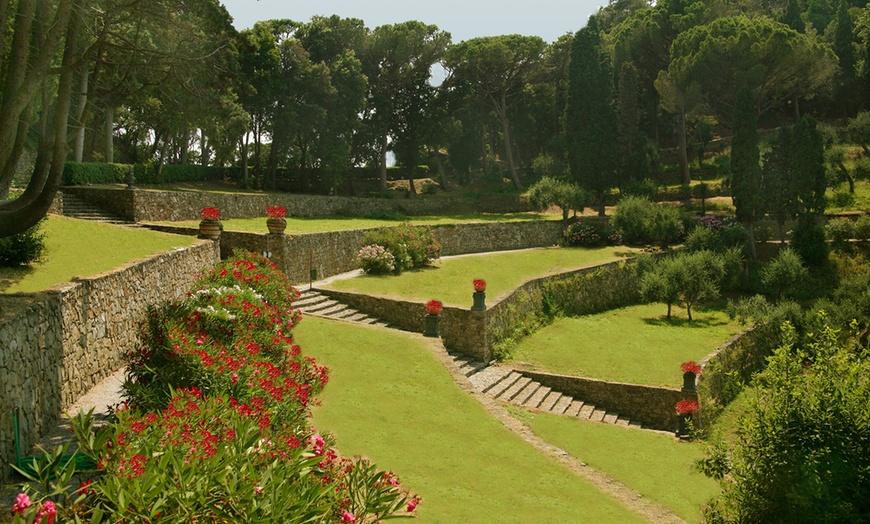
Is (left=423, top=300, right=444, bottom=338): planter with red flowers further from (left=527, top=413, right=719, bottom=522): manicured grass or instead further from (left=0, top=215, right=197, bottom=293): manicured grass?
(left=0, top=215, right=197, bottom=293): manicured grass

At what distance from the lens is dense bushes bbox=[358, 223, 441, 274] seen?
81.0ft

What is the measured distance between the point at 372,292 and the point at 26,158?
1823 centimetres

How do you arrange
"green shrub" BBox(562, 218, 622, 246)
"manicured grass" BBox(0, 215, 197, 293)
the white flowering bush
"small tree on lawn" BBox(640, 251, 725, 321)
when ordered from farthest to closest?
"green shrub" BBox(562, 218, 622, 246)
"small tree on lawn" BBox(640, 251, 725, 321)
the white flowering bush
"manicured grass" BBox(0, 215, 197, 293)

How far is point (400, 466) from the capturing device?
10.3m

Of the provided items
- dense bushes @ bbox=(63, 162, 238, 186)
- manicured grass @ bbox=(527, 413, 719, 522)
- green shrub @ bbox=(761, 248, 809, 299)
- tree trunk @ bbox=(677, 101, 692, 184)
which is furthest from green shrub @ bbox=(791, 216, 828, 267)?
dense bushes @ bbox=(63, 162, 238, 186)

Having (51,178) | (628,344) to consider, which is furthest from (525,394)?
(51,178)

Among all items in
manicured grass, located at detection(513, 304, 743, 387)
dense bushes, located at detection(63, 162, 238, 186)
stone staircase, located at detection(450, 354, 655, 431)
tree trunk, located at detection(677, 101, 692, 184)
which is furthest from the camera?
tree trunk, located at detection(677, 101, 692, 184)

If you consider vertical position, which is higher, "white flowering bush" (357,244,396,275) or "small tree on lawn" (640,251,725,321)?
"white flowering bush" (357,244,396,275)

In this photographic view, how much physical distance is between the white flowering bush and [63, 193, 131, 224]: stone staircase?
810 centimetres

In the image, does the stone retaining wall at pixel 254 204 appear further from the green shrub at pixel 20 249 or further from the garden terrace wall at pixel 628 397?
the garden terrace wall at pixel 628 397

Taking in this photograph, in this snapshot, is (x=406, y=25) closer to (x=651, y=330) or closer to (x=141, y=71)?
(x=651, y=330)

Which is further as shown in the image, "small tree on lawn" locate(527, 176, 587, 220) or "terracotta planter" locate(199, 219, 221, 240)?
"small tree on lawn" locate(527, 176, 587, 220)

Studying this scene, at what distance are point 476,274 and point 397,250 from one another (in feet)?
11.2

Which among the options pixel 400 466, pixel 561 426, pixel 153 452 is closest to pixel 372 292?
pixel 561 426
